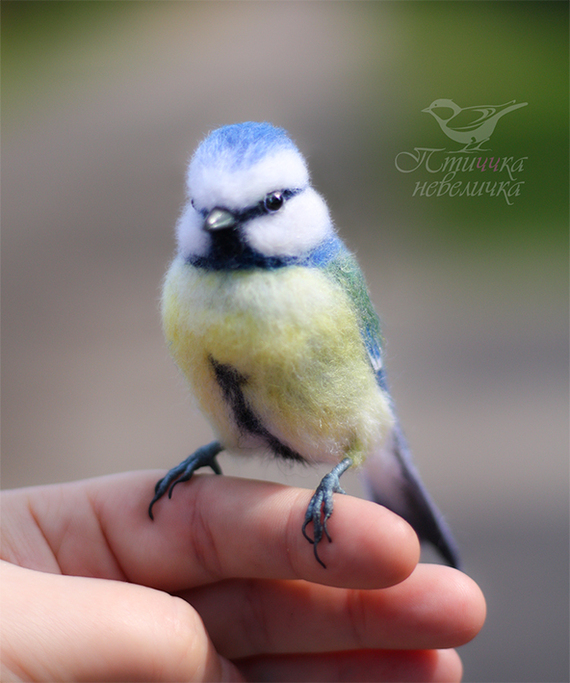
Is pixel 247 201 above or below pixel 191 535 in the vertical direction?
above

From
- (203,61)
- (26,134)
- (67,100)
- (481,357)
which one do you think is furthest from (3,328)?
(481,357)

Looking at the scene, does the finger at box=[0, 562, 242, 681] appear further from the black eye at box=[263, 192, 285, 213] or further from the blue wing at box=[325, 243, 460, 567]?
the black eye at box=[263, 192, 285, 213]

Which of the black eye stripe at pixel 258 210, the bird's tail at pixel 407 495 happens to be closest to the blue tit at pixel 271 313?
the black eye stripe at pixel 258 210

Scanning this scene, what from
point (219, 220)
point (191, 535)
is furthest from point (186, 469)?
point (219, 220)

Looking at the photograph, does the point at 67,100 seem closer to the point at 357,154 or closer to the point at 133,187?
the point at 133,187

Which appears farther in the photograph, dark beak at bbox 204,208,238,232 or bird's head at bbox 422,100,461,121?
bird's head at bbox 422,100,461,121

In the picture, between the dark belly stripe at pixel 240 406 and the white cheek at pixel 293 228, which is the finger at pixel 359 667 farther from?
the white cheek at pixel 293 228

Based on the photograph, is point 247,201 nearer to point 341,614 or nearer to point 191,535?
Result: point 191,535

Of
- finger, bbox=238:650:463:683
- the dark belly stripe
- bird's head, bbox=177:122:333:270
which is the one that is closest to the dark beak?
bird's head, bbox=177:122:333:270
